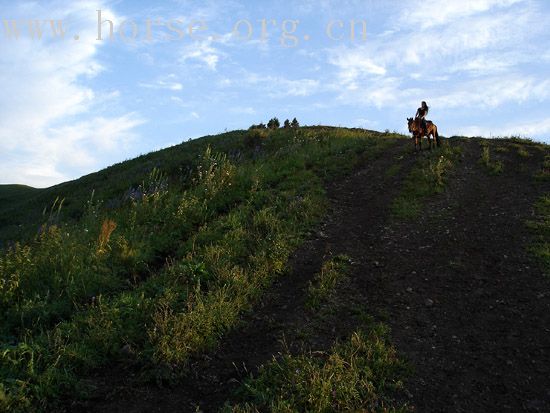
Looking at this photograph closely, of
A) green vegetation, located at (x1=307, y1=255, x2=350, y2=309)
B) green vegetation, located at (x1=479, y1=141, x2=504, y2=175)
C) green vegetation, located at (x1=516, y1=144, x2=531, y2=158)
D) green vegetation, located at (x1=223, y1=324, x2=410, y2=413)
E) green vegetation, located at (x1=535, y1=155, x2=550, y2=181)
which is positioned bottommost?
green vegetation, located at (x1=223, y1=324, x2=410, y2=413)

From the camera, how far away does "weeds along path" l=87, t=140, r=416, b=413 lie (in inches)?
235

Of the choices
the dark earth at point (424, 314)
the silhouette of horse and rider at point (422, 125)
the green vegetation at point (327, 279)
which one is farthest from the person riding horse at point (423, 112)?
the green vegetation at point (327, 279)

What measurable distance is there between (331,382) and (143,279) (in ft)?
15.3

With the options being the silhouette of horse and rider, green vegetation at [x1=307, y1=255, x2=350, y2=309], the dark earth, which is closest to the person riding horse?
the silhouette of horse and rider

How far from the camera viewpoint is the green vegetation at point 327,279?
8219mm

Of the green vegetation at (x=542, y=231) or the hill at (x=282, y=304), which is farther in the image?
the green vegetation at (x=542, y=231)

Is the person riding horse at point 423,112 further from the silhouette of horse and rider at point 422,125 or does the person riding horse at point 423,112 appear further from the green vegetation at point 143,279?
the green vegetation at point 143,279

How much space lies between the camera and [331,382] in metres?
5.90

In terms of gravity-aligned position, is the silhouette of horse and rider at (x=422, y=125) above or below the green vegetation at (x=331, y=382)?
above

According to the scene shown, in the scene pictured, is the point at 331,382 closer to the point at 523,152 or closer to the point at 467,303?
the point at 467,303

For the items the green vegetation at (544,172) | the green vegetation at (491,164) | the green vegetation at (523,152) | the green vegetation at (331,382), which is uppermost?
the green vegetation at (523,152)

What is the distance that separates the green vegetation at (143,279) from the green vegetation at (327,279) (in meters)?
0.96

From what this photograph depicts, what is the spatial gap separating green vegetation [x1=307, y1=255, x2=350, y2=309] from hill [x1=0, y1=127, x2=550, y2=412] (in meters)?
0.04

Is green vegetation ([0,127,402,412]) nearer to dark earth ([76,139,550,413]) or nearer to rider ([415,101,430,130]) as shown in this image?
dark earth ([76,139,550,413])
